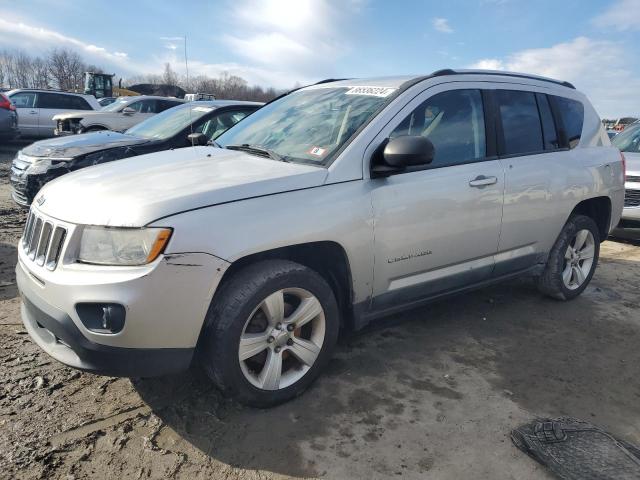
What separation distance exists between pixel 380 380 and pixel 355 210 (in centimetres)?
108

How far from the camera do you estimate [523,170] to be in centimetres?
366

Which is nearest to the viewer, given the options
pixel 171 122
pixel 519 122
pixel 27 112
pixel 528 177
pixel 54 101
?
pixel 528 177

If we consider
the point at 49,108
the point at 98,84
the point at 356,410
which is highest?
the point at 98,84

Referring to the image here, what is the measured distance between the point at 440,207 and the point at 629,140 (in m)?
6.55

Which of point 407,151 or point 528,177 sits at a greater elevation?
point 407,151

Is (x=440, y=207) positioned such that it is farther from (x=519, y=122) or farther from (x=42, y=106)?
(x=42, y=106)

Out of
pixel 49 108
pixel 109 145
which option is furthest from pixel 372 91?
pixel 49 108

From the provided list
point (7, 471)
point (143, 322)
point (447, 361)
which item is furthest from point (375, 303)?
point (7, 471)

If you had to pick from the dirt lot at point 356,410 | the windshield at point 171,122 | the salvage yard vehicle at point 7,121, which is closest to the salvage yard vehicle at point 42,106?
the salvage yard vehicle at point 7,121

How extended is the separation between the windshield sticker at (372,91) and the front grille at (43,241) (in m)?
2.04

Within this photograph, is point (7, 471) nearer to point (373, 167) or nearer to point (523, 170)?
point (373, 167)

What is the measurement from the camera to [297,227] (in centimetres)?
250

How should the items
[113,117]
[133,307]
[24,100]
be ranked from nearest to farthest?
[133,307], [113,117], [24,100]

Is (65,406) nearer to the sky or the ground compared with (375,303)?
nearer to the ground
